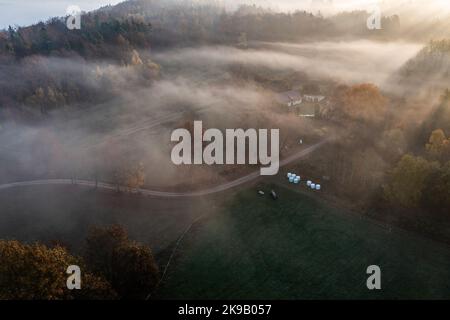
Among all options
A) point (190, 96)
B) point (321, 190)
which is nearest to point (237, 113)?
point (190, 96)

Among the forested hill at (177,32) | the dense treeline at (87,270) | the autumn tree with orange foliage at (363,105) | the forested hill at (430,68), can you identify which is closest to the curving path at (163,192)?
the autumn tree with orange foliage at (363,105)

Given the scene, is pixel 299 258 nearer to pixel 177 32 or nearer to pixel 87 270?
pixel 87 270

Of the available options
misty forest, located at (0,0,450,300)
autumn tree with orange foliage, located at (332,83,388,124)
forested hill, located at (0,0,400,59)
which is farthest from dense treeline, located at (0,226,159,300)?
forested hill, located at (0,0,400,59)

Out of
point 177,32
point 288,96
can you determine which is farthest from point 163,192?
point 177,32

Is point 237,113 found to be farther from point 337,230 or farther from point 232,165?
point 337,230

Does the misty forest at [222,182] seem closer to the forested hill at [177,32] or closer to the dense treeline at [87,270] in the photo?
the dense treeline at [87,270]

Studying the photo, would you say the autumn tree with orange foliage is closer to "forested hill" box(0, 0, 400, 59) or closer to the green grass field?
the green grass field
